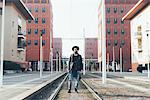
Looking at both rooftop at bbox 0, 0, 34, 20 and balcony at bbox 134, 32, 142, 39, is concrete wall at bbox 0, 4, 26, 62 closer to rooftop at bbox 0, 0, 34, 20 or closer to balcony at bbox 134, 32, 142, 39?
rooftop at bbox 0, 0, 34, 20

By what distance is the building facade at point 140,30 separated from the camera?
57.9 metres

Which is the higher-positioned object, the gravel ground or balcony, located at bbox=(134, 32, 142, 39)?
balcony, located at bbox=(134, 32, 142, 39)

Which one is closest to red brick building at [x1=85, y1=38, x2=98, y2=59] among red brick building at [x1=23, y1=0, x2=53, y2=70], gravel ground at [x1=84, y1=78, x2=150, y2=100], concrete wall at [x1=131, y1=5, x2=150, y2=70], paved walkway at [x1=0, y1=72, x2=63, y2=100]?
red brick building at [x1=23, y1=0, x2=53, y2=70]

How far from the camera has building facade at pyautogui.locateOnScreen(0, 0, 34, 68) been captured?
54625 millimetres

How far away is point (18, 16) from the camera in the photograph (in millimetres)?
62812

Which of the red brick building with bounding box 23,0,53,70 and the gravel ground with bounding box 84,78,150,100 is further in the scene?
the red brick building with bounding box 23,0,53,70

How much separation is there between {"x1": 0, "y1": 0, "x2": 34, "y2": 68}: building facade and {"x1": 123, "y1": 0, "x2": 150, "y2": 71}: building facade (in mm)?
24882

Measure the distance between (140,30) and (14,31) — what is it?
91.6 ft

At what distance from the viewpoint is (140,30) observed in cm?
6419

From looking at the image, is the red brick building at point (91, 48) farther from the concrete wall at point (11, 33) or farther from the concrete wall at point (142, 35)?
the concrete wall at point (11, 33)

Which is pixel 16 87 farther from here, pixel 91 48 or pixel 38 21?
pixel 91 48

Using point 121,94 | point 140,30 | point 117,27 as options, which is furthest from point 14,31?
point 121,94

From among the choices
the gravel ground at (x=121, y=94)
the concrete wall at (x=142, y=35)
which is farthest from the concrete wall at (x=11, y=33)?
the gravel ground at (x=121, y=94)

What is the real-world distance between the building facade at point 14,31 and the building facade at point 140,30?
980 inches
